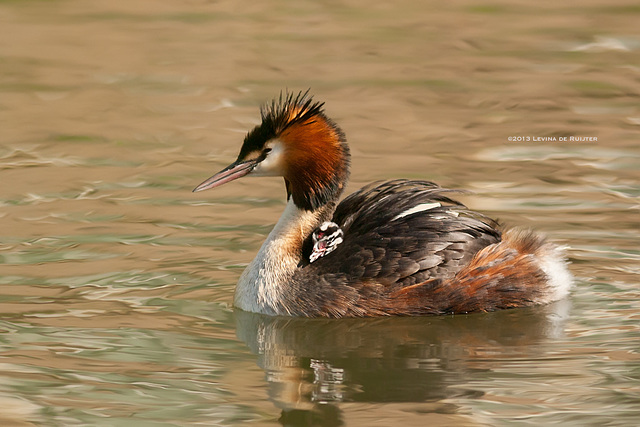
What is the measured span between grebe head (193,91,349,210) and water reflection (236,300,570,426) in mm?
809

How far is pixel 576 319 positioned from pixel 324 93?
613 centimetres

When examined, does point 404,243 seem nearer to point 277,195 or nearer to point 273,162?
point 273,162

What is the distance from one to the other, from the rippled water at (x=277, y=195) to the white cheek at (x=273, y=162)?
2.79ft

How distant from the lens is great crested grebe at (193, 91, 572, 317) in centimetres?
736

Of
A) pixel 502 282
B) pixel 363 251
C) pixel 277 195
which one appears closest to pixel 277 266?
pixel 363 251

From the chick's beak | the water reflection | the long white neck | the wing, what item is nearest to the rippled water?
the water reflection

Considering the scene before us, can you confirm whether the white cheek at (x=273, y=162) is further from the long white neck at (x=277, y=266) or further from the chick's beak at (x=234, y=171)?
the long white neck at (x=277, y=266)

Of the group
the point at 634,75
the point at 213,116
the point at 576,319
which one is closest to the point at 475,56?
the point at 634,75

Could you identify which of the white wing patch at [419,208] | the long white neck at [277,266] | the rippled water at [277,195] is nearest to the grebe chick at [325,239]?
the long white neck at [277,266]

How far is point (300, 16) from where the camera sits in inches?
636

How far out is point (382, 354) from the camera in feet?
22.4

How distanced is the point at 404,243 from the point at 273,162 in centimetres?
94

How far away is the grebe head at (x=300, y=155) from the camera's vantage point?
752 cm

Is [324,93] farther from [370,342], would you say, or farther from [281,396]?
[281,396]
